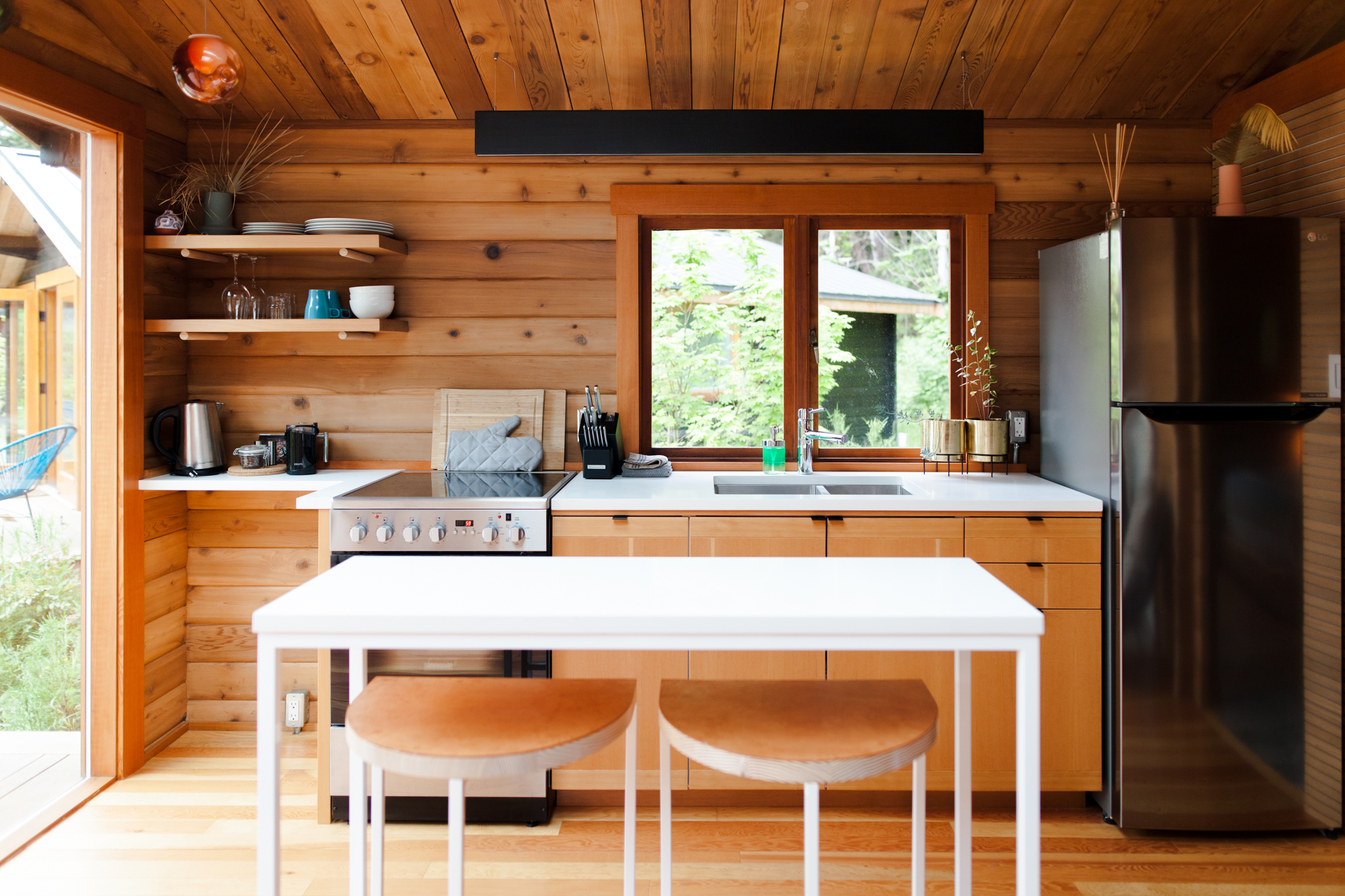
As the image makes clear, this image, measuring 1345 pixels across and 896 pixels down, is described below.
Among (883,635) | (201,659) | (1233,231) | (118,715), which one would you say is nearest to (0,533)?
(118,715)

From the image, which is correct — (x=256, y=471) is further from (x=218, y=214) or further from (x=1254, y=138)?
(x=1254, y=138)

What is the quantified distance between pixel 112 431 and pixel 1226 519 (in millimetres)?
3475

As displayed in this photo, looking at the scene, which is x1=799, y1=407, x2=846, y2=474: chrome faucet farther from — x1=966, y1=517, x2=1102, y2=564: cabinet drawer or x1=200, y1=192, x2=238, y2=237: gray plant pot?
x1=200, y1=192, x2=238, y2=237: gray plant pot

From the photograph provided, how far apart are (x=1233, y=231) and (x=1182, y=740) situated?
1492 millimetres

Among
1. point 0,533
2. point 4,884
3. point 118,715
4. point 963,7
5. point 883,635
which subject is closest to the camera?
point 883,635

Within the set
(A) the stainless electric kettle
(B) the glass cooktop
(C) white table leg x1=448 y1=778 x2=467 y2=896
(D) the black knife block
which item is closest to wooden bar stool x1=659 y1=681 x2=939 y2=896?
(C) white table leg x1=448 y1=778 x2=467 y2=896

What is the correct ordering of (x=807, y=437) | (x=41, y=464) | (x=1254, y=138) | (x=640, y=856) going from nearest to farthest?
(x=640, y=856) → (x=41, y=464) → (x=1254, y=138) → (x=807, y=437)

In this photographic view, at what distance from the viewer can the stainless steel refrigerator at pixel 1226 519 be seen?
2477 mm

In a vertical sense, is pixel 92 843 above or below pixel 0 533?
below

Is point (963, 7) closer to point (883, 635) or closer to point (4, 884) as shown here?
point (883, 635)

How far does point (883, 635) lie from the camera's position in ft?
4.56

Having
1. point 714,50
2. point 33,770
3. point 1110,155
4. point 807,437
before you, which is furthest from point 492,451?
point 1110,155

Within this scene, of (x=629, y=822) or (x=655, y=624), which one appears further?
(x=629, y=822)

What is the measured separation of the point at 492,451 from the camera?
126 inches
